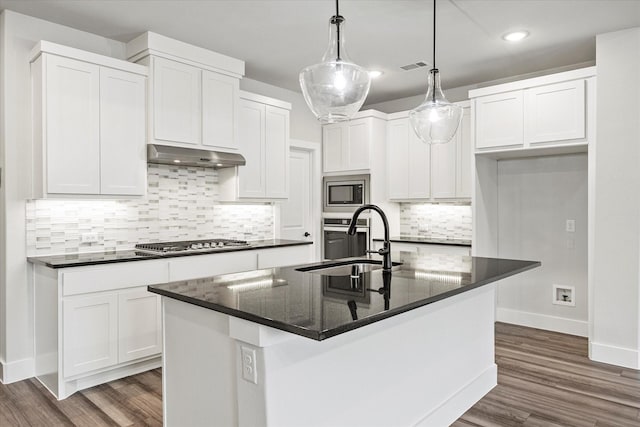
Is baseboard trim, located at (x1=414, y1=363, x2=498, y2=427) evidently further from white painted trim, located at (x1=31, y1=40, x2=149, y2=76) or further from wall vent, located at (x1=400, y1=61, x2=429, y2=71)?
white painted trim, located at (x1=31, y1=40, x2=149, y2=76)

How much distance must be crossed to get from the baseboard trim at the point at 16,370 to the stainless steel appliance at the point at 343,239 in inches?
129

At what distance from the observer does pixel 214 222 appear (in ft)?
14.4

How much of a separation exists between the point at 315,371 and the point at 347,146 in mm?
3916

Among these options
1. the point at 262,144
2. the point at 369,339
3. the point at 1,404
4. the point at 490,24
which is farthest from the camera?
the point at 262,144

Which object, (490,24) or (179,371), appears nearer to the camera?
(179,371)

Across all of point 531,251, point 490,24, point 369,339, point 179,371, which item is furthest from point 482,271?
point 531,251

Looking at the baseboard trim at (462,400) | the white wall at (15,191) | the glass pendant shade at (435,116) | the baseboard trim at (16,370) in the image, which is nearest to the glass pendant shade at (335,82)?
the glass pendant shade at (435,116)

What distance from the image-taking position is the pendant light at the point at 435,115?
2.77 metres

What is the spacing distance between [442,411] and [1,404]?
2727 mm

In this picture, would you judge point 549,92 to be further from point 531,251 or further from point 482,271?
point 482,271

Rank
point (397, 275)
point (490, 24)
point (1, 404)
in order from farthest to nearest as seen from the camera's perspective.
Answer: point (490, 24)
point (1, 404)
point (397, 275)

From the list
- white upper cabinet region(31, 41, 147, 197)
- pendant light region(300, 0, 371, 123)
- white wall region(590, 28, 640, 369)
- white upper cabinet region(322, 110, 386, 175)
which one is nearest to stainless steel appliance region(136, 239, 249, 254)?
white upper cabinet region(31, 41, 147, 197)

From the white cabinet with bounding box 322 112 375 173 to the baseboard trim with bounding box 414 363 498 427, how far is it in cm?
279

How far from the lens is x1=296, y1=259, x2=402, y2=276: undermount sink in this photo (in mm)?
2578
